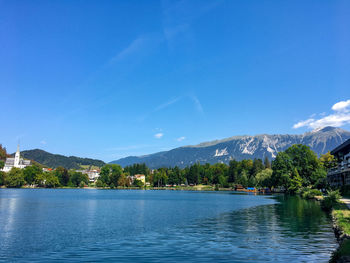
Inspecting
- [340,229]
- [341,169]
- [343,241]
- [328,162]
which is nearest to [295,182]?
[328,162]

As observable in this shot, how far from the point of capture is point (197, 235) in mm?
29031

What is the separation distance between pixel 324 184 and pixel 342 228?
84160 millimetres

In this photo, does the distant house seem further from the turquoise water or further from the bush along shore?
the turquoise water

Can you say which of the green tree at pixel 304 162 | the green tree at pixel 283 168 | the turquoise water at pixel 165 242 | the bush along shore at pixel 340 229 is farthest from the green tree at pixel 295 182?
the turquoise water at pixel 165 242

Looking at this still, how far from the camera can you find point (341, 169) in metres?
71.6

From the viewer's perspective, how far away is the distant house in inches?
2763

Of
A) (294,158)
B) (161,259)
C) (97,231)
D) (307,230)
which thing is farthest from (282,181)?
(161,259)

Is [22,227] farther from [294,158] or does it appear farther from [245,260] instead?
[294,158]

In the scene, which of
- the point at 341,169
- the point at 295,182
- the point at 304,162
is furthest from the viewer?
the point at 304,162

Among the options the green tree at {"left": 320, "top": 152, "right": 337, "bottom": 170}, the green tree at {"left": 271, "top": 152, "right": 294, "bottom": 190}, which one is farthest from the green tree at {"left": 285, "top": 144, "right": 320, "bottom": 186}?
the green tree at {"left": 320, "top": 152, "right": 337, "bottom": 170}

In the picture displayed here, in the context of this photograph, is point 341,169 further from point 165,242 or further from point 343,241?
point 165,242

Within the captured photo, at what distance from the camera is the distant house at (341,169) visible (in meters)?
70.2

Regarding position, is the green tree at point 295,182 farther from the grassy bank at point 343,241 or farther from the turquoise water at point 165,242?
the grassy bank at point 343,241

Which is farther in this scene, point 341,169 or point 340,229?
point 341,169
